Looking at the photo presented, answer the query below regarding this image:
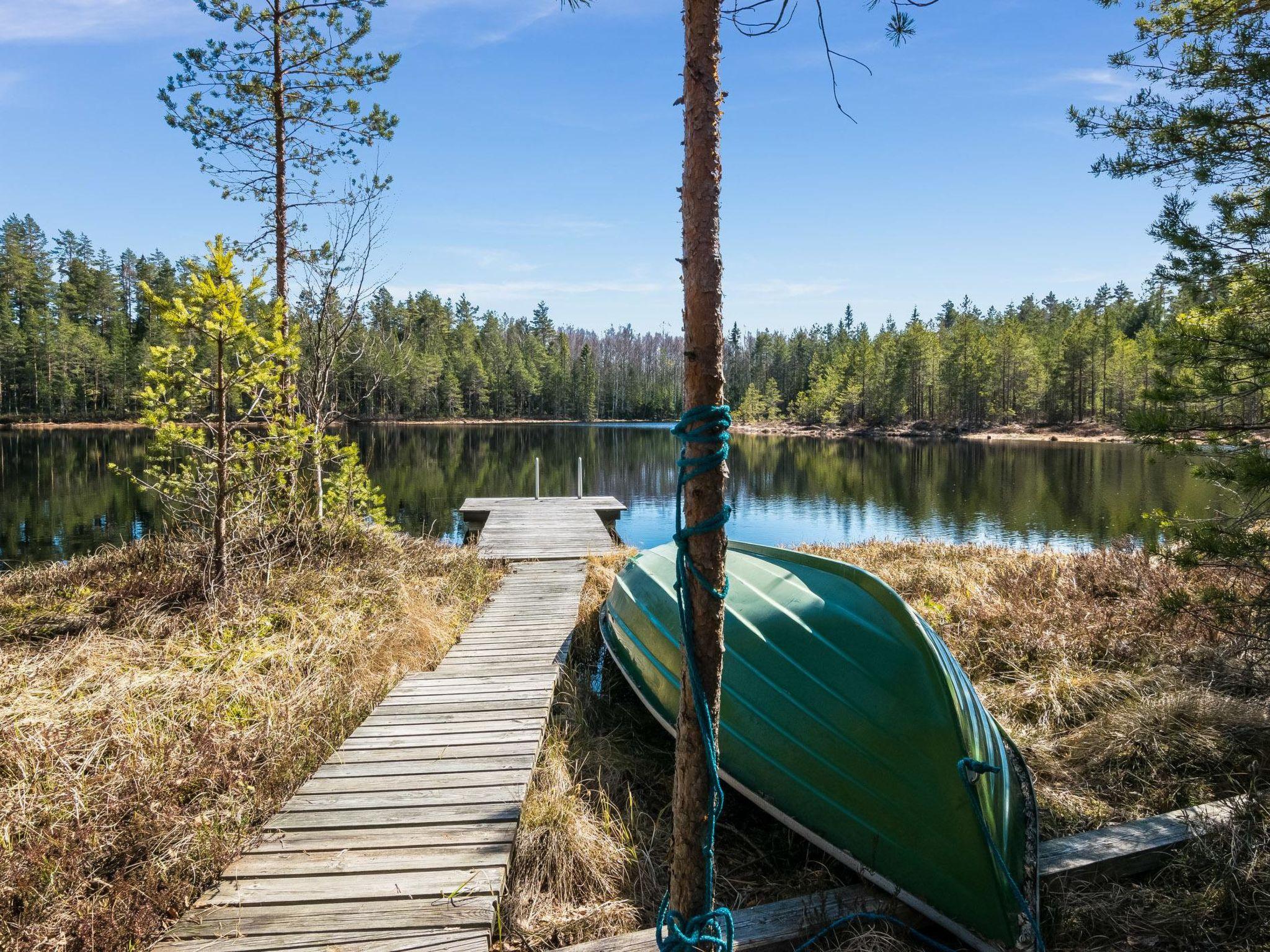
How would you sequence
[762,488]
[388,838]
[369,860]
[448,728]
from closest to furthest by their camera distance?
1. [369,860]
2. [388,838]
3. [448,728]
4. [762,488]

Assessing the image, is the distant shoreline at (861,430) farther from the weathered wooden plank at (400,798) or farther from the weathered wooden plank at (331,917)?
the weathered wooden plank at (331,917)

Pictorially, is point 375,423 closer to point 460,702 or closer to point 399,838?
point 460,702

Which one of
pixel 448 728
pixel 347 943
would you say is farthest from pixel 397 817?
pixel 448 728

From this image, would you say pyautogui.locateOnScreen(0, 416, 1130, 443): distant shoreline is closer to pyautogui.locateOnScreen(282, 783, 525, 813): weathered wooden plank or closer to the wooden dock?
the wooden dock

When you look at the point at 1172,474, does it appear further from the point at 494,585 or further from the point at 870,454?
the point at 494,585

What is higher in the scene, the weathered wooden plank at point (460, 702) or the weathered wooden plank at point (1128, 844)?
the weathered wooden plank at point (460, 702)

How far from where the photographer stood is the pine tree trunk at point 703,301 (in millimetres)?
1864

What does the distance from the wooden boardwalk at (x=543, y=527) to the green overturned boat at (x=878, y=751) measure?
20.9ft

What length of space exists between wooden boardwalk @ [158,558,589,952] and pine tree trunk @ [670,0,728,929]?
126cm

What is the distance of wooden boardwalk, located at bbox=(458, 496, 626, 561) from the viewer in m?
10.1

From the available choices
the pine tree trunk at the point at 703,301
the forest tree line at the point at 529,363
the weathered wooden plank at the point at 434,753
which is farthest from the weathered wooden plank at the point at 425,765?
the forest tree line at the point at 529,363

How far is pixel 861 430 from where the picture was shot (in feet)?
214

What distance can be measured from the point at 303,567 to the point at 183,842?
4.55 meters

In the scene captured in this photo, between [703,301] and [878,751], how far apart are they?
208cm
